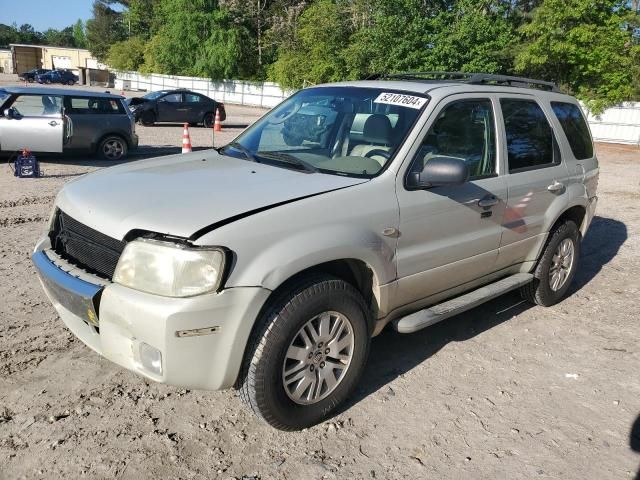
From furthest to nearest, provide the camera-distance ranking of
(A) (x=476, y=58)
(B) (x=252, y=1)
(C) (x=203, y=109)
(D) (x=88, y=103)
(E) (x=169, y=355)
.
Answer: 1. (B) (x=252, y=1)
2. (A) (x=476, y=58)
3. (C) (x=203, y=109)
4. (D) (x=88, y=103)
5. (E) (x=169, y=355)

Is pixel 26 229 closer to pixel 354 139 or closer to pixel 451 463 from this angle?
pixel 354 139

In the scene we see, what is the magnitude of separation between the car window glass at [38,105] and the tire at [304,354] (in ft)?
32.9

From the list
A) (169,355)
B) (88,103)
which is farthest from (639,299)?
(88,103)

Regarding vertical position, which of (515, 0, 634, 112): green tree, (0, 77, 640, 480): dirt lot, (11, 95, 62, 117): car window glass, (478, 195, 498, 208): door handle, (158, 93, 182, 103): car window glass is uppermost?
(515, 0, 634, 112): green tree

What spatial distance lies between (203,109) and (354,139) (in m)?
20.1

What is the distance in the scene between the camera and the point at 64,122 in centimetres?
1104

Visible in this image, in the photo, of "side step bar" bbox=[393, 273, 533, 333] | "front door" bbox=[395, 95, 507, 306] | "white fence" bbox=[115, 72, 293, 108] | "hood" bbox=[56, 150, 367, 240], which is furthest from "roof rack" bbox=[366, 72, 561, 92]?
"white fence" bbox=[115, 72, 293, 108]

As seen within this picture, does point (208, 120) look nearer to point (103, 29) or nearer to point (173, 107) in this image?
point (173, 107)

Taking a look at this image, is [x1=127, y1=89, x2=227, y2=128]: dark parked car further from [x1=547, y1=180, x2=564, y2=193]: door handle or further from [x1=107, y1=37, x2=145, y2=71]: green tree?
[x1=107, y1=37, x2=145, y2=71]: green tree

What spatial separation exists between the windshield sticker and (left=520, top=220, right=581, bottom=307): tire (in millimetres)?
1987

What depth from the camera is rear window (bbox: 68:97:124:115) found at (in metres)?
11.4

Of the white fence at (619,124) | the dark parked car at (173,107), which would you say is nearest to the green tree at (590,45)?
the white fence at (619,124)

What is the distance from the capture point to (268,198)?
2.85 m

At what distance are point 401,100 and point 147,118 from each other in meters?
19.4
